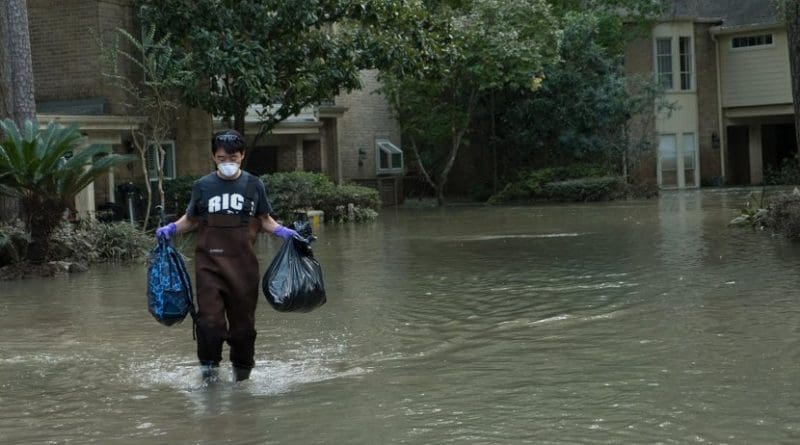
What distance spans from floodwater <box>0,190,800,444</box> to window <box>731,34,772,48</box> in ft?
89.7

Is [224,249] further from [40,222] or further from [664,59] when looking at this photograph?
[664,59]

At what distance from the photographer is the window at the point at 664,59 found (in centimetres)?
3975

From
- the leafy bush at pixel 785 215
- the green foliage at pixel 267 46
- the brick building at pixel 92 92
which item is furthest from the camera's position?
the brick building at pixel 92 92

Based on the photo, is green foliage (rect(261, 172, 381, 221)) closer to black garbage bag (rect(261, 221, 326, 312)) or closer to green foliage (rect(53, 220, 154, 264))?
green foliage (rect(53, 220, 154, 264))

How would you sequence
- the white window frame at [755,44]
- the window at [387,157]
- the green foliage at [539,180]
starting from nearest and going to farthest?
the green foliage at [539,180]
the window at [387,157]
the white window frame at [755,44]

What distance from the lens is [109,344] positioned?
9.02 meters

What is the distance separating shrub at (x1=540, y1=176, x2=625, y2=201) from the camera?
33250mm

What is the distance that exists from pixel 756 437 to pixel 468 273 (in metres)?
8.06

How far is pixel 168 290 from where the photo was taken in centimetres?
695

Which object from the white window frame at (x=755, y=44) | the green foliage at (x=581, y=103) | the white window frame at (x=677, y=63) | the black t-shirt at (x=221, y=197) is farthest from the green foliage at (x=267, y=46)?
the white window frame at (x=755, y=44)

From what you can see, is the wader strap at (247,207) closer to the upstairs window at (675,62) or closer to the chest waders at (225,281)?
the chest waders at (225,281)

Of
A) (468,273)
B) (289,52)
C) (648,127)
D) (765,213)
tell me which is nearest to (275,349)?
(468,273)

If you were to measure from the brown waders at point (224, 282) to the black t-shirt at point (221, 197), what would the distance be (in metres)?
0.05

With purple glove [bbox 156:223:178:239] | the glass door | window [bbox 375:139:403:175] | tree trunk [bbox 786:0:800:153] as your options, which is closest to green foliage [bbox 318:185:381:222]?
window [bbox 375:139:403:175]
